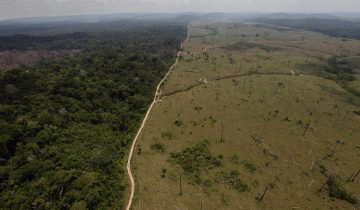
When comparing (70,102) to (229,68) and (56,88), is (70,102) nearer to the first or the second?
(56,88)

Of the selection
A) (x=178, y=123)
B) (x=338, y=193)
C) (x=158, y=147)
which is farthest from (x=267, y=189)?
(x=178, y=123)

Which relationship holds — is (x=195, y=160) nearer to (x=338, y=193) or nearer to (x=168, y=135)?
(x=168, y=135)

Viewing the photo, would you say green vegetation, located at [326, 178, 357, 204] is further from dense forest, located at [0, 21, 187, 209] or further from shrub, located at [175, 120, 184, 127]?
dense forest, located at [0, 21, 187, 209]

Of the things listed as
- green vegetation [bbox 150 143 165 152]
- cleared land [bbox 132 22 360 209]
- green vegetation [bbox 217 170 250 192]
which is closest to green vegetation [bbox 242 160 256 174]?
cleared land [bbox 132 22 360 209]

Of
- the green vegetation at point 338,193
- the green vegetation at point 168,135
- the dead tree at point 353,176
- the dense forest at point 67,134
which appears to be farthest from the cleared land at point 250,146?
the dense forest at point 67,134

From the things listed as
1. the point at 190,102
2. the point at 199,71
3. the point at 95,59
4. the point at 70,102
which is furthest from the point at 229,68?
the point at 70,102
